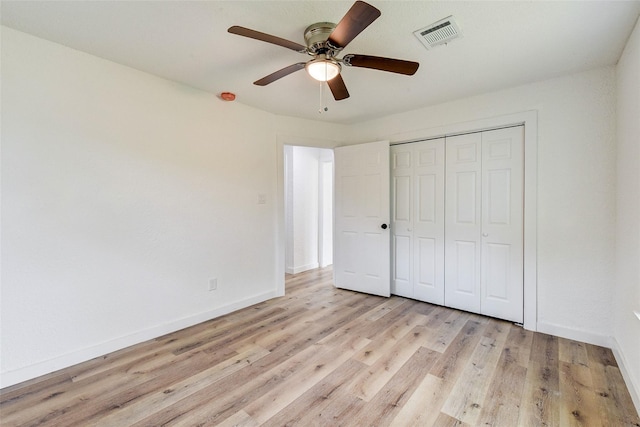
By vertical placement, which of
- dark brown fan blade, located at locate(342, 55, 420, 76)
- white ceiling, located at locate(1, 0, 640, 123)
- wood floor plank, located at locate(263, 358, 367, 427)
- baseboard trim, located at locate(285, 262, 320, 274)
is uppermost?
white ceiling, located at locate(1, 0, 640, 123)

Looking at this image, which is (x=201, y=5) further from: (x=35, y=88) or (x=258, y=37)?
(x=35, y=88)

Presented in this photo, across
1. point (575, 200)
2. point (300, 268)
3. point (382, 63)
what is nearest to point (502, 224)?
point (575, 200)

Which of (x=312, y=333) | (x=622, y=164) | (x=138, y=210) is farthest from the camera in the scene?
(x=312, y=333)

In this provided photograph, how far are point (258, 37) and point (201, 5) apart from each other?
1.41ft

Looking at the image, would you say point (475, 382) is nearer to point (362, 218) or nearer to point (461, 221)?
point (461, 221)

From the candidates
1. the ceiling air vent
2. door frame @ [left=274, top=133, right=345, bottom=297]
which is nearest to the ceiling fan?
the ceiling air vent

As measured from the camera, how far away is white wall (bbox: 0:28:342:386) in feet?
6.38

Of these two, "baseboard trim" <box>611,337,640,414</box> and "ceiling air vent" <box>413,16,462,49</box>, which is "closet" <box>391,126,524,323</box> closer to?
"baseboard trim" <box>611,337,640,414</box>

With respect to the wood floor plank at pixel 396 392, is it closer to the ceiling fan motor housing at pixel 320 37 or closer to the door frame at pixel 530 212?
the door frame at pixel 530 212

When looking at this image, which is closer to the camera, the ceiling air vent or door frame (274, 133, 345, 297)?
the ceiling air vent

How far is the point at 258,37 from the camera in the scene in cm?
155

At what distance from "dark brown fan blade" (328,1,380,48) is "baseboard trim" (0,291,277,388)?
2.77 m

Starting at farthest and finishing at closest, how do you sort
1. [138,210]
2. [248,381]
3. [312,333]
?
[312,333]
[138,210]
[248,381]

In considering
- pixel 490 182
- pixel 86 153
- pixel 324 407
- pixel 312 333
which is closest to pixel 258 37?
pixel 86 153
